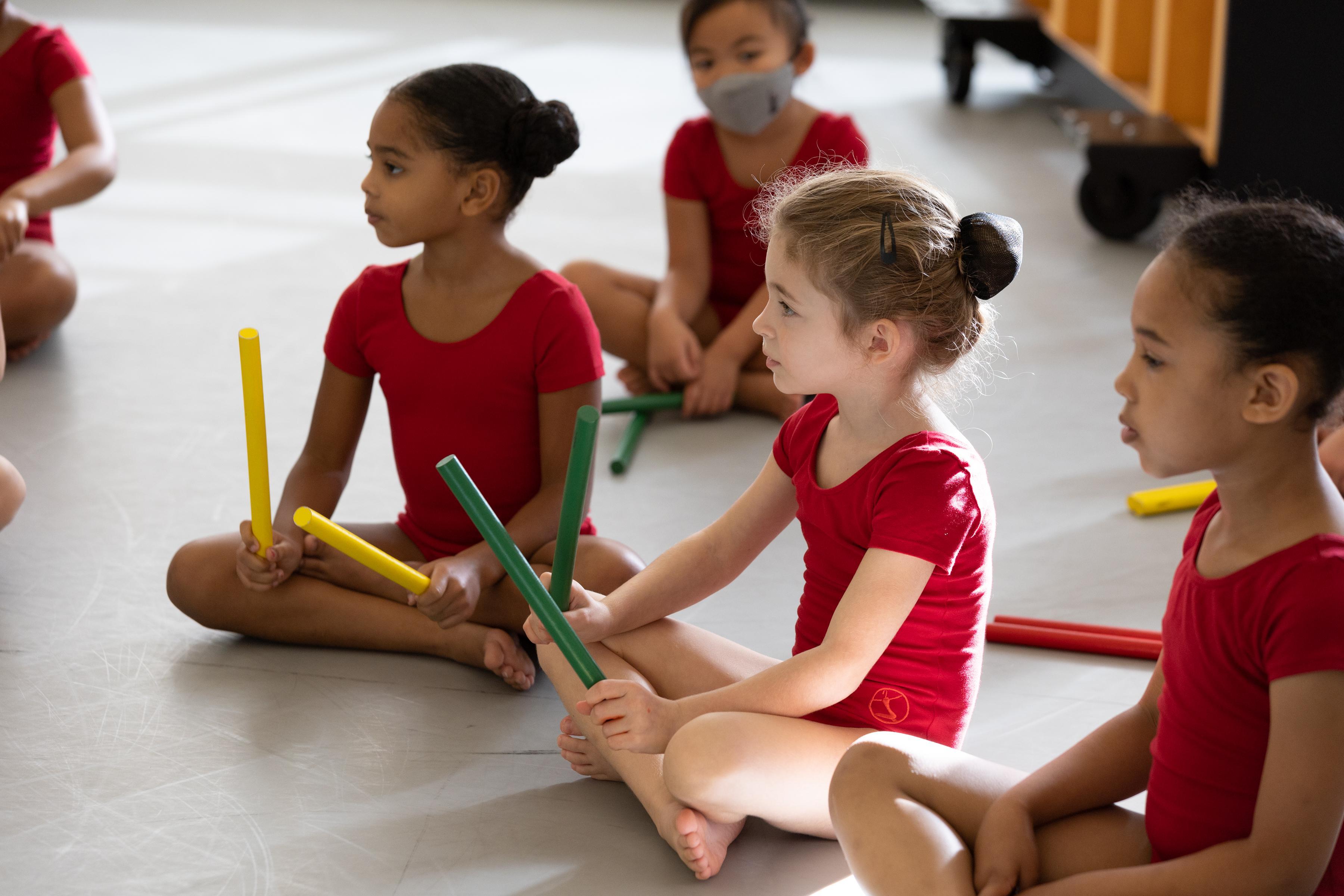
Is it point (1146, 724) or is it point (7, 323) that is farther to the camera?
point (7, 323)

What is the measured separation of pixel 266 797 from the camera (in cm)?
119

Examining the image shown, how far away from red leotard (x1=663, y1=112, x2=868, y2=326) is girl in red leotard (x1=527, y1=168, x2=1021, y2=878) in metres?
0.92

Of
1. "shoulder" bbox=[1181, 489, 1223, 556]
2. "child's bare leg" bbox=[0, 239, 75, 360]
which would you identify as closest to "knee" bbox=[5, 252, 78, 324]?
"child's bare leg" bbox=[0, 239, 75, 360]

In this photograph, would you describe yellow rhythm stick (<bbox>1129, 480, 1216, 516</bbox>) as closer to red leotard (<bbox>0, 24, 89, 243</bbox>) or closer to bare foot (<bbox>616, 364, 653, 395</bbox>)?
bare foot (<bbox>616, 364, 653, 395</bbox>)

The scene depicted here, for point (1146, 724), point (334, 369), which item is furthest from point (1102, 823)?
point (334, 369)

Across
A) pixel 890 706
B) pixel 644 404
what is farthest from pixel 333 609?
pixel 644 404

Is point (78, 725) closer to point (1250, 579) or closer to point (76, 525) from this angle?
point (76, 525)

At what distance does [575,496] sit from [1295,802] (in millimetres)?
509

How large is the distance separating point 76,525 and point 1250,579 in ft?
4.49

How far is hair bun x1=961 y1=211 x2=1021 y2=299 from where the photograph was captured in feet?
3.35

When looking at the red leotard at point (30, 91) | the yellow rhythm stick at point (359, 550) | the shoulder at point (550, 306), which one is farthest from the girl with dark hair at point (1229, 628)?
the red leotard at point (30, 91)

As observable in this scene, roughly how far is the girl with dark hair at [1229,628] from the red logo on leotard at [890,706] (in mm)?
126

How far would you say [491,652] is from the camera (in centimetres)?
137

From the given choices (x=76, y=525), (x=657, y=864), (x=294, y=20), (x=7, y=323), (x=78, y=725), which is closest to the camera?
(x=657, y=864)
